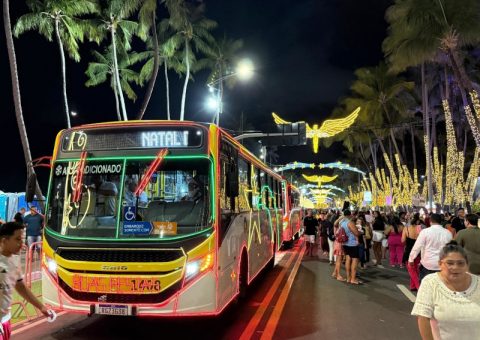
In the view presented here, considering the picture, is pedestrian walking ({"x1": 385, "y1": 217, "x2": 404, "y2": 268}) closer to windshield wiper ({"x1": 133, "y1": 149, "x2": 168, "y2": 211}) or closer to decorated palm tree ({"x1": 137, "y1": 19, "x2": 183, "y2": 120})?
windshield wiper ({"x1": 133, "y1": 149, "x2": 168, "y2": 211})

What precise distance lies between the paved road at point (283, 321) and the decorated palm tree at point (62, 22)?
17.8 meters

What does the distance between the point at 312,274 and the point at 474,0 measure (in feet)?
52.2

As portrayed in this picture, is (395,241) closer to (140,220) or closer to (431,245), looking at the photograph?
(431,245)

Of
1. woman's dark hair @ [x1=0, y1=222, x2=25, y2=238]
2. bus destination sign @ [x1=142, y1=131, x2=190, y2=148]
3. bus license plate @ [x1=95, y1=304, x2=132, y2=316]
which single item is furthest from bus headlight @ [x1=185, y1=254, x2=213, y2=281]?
woman's dark hair @ [x1=0, y1=222, x2=25, y2=238]

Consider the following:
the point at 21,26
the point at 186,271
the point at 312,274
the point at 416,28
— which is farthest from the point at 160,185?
the point at 21,26

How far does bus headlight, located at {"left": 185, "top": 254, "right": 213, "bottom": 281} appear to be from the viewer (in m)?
6.20

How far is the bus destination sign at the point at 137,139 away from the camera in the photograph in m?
6.81

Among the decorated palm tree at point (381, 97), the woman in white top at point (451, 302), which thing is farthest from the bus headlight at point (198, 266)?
the decorated palm tree at point (381, 97)

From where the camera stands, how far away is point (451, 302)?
332 centimetres

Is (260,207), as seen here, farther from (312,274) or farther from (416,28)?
(416,28)

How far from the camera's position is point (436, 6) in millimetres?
21547

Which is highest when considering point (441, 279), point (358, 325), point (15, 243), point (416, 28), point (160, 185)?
point (416, 28)

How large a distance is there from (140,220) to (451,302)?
14.5 ft

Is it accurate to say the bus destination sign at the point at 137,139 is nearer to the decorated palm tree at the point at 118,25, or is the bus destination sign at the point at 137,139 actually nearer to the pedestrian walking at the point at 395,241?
the pedestrian walking at the point at 395,241
